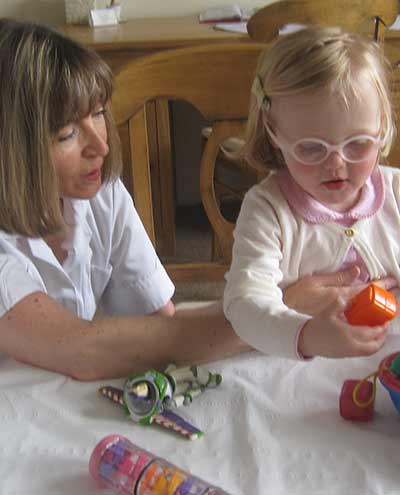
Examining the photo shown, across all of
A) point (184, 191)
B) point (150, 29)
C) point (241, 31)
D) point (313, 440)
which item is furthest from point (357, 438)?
point (184, 191)

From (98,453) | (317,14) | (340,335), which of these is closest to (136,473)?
(98,453)

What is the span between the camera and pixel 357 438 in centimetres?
66

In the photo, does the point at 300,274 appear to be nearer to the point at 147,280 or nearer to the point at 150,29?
the point at 147,280

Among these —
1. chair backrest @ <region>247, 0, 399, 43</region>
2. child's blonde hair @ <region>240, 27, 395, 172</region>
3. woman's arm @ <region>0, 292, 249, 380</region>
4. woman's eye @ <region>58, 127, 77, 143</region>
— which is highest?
child's blonde hair @ <region>240, 27, 395, 172</region>

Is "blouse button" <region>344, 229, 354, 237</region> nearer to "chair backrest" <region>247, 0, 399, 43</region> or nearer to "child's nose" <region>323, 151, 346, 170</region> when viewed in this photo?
"child's nose" <region>323, 151, 346, 170</region>

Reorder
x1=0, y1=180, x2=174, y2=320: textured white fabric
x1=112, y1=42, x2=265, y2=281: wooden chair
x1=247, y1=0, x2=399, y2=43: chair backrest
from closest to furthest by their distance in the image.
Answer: x1=0, y1=180, x2=174, y2=320: textured white fabric, x1=112, y1=42, x2=265, y2=281: wooden chair, x1=247, y1=0, x2=399, y2=43: chair backrest

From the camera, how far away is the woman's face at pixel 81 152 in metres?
0.92

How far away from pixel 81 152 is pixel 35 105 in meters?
0.10

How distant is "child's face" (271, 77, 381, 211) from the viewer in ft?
2.65

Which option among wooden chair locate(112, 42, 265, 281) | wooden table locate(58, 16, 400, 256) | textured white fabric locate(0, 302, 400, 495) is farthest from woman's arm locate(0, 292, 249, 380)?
wooden table locate(58, 16, 400, 256)

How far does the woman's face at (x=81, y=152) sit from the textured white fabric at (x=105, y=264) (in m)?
0.11

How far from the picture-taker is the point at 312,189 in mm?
877

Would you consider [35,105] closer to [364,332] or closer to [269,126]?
[269,126]

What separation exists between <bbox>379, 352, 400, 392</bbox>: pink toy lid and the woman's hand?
0.20m
